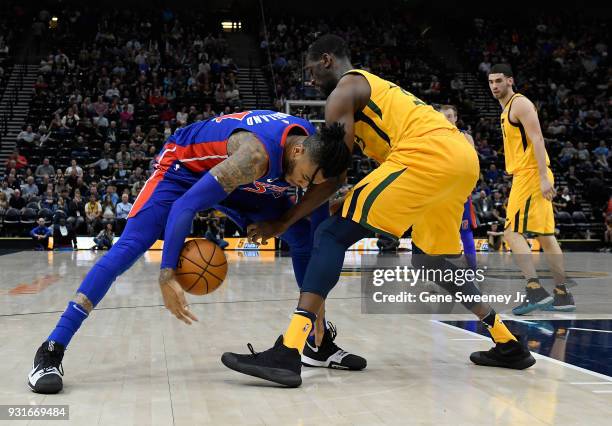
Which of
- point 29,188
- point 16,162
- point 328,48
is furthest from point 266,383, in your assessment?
point 16,162

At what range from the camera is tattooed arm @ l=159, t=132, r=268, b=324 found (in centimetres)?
291

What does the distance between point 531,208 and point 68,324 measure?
362cm

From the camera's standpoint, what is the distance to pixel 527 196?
5488 millimetres

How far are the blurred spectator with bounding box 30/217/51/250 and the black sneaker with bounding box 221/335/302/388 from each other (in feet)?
38.4

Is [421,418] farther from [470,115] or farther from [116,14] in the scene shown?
[116,14]

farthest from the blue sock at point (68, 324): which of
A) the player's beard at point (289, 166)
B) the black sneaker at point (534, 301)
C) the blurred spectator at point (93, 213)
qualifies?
the blurred spectator at point (93, 213)

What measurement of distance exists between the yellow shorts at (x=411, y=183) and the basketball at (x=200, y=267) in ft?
1.99

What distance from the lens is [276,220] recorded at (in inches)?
136

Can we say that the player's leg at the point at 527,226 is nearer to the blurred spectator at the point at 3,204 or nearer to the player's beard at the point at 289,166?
the player's beard at the point at 289,166

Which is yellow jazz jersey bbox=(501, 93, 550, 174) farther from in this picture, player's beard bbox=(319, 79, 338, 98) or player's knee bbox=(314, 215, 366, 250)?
player's knee bbox=(314, 215, 366, 250)

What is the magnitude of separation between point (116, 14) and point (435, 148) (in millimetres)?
20657

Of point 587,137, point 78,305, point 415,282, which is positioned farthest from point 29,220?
point 587,137

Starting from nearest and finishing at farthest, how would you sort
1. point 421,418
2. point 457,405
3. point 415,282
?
1. point 421,418
2. point 457,405
3. point 415,282

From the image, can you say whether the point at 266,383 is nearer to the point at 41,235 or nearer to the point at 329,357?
the point at 329,357
